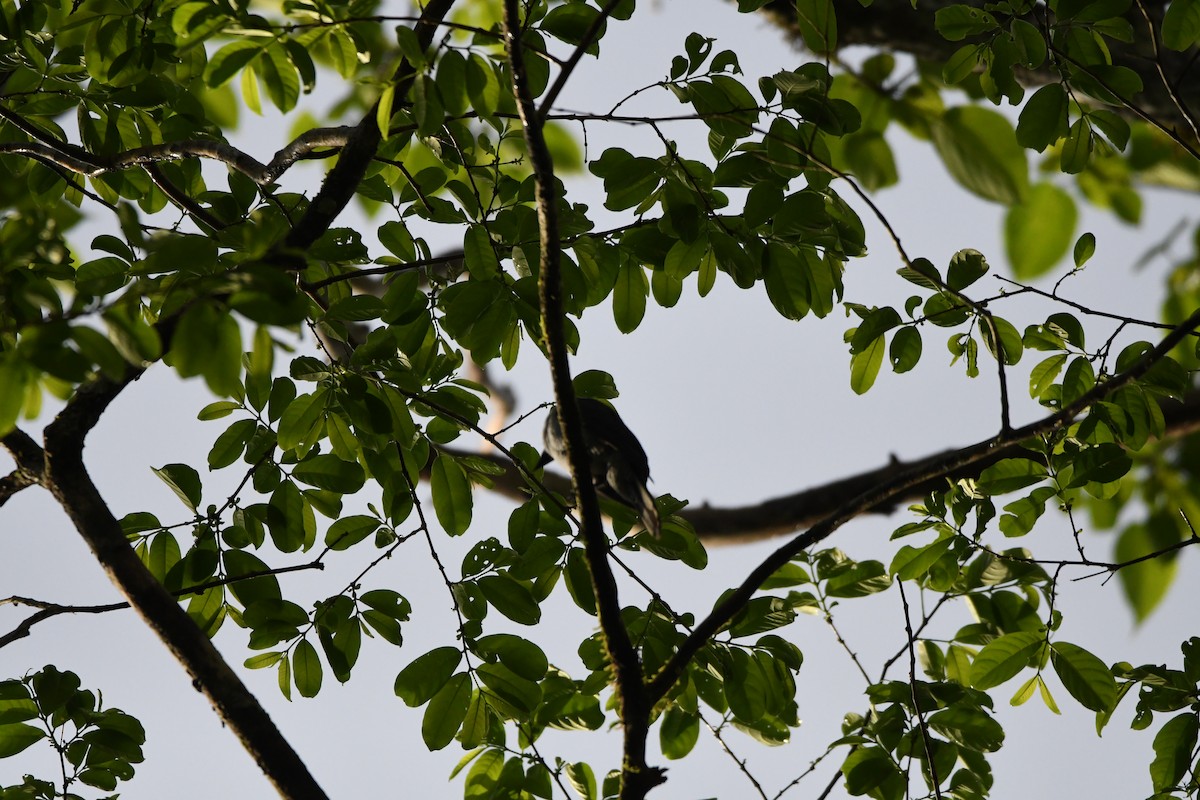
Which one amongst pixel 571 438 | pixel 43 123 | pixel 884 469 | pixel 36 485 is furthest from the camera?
pixel 884 469

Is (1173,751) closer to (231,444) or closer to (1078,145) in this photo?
(1078,145)

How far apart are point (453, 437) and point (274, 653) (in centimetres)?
71

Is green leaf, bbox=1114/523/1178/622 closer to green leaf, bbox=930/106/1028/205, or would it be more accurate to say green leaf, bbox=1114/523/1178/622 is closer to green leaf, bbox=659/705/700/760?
green leaf, bbox=930/106/1028/205

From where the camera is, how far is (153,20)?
2404mm

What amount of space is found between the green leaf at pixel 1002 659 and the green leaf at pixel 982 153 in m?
1.96

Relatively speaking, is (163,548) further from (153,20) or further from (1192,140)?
(1192,140)

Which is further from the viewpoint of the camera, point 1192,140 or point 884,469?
point 884,469

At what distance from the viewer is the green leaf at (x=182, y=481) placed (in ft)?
7.61

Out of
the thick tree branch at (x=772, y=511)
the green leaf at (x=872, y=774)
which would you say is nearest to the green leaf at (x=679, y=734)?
the green leaf at (x=872, y=774)

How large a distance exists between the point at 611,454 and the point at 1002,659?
1.50 meters

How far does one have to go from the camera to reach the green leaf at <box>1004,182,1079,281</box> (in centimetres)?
65

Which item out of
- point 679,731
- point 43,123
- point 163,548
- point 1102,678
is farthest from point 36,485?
point 1102,678

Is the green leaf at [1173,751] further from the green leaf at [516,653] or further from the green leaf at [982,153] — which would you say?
the green leaf at [982,153]

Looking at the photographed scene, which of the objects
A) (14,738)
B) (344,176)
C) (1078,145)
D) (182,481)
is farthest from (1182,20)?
(14,738)
